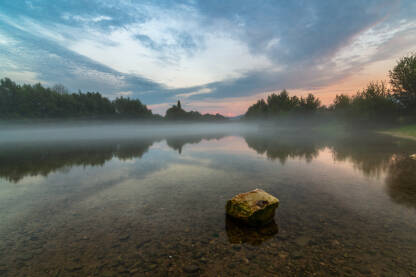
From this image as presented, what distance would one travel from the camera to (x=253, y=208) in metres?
7.98

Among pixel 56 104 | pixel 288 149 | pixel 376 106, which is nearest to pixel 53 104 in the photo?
pixel 56 104

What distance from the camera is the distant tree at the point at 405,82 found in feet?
191

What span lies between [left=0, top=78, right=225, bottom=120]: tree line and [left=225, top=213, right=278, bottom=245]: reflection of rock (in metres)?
151

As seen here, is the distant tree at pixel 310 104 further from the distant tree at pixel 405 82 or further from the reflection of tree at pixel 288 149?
the reflection of tree at pixel 288 149

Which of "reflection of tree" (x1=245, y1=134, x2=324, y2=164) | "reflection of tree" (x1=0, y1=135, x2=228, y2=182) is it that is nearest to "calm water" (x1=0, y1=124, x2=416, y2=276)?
"reflection of tree" (x1=0, y1=135, x2=228, y2=182)

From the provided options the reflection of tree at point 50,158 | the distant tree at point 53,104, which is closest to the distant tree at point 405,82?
the reflection of tree at point 50,158

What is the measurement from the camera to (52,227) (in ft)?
27.2

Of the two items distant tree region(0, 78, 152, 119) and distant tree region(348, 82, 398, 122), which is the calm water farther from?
distant tree region(0, 78, 152, 119)

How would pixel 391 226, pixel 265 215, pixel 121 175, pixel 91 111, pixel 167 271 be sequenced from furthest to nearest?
pixel 91 111 → pixel 121 175 → pixel 265 215 → pixel 391 226 → pixel 167 271

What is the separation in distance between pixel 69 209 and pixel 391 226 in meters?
16.2

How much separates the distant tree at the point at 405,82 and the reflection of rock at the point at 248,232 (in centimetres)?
8347

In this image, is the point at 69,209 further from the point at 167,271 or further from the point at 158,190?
the point at 167,271

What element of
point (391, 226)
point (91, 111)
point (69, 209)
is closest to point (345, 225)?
point (391, 226)

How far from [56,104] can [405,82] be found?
612 ft
